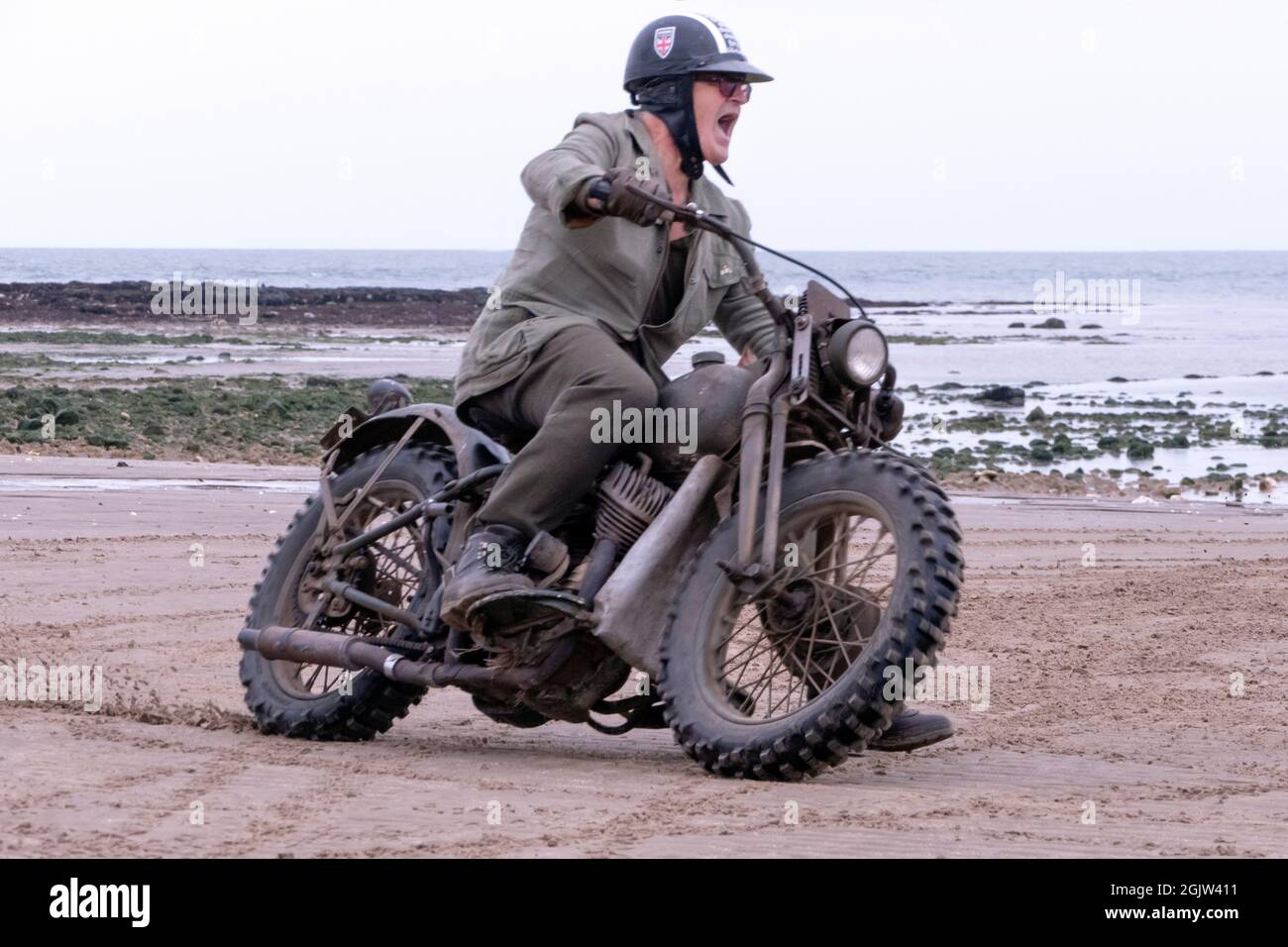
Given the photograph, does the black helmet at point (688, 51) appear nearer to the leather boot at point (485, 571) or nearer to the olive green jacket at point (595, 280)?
the olive green jacket at point (595, 280)

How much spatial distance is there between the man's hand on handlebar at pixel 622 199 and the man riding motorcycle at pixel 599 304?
235 mm

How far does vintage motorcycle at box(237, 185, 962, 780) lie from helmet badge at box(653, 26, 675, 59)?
63cm

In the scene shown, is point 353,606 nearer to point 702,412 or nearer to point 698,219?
point 702,412

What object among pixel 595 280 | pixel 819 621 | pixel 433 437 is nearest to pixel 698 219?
pixel 595 280

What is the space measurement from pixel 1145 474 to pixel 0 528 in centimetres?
1150

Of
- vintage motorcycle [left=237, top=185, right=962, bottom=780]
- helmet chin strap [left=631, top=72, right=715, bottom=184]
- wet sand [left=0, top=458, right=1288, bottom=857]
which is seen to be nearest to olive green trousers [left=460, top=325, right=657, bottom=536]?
vintage motorcycle [left=237, top=185, right=962, bottom=780]

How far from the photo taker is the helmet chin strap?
20.1ft

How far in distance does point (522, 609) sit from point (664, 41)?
1.81 m

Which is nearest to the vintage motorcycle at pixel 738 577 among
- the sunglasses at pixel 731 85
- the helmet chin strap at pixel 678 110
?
the helmet chin strap at pixel 678 110

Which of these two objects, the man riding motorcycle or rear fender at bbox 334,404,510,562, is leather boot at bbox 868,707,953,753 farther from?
rear fender at bbox 334,404,510,562

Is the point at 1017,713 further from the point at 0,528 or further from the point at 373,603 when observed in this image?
the point at 0,528

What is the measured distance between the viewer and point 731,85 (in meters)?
6.13

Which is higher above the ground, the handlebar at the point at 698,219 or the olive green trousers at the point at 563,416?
the handlebar at the point at 698,219

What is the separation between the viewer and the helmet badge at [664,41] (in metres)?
6.11
